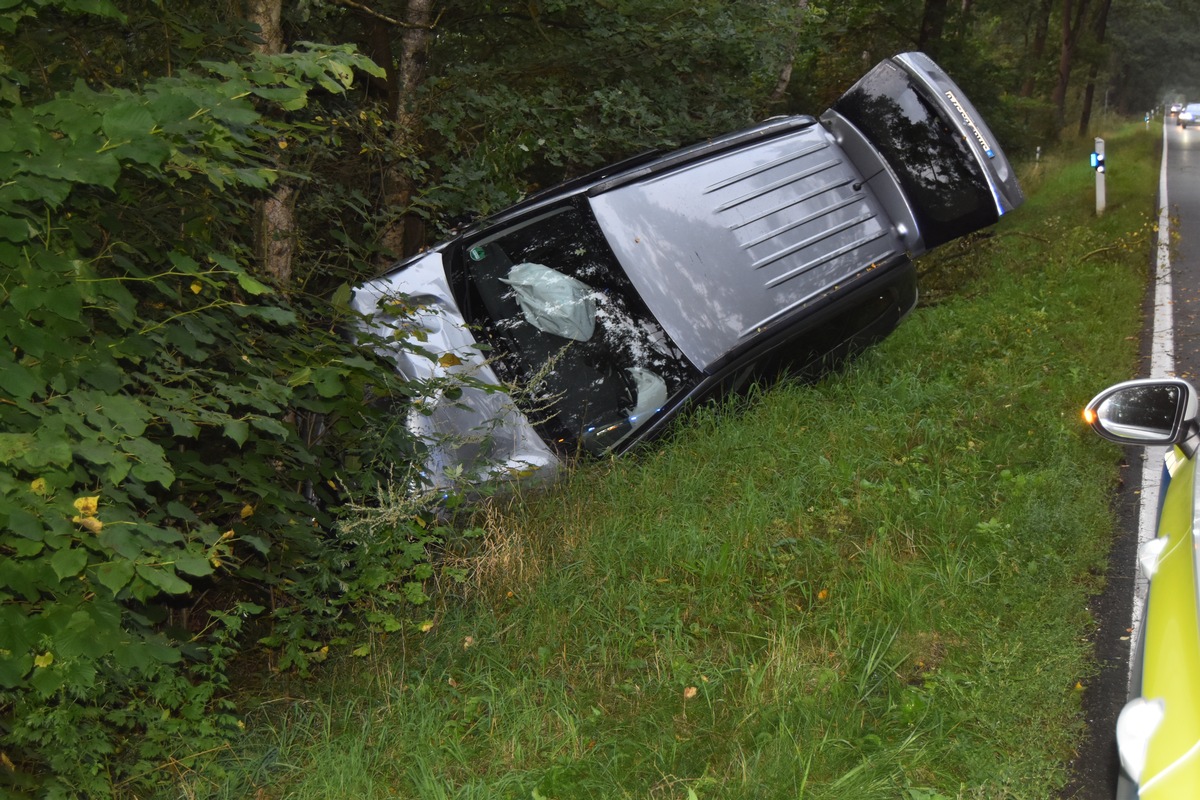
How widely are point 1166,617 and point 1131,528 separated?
3.70 meters

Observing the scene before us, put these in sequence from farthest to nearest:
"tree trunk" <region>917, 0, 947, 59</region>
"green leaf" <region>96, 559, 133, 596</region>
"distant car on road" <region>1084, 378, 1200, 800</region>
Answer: "tree trunk" <region>917, 0, 947, 59</region>, "green leaf" <region>96, 559, 133, 596</region>, "distant car on road" <region>1084, 378, 1200, 800</region>

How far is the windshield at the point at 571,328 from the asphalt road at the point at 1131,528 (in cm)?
230

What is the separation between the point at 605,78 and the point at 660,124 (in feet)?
1.86

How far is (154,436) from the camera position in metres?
3.83

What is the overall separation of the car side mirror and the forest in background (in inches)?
93.2

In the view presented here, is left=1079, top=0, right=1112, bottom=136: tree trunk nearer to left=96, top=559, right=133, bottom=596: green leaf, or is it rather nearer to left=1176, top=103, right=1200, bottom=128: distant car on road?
left=1176, top=103, right=1200, bottom=128: distant car on road

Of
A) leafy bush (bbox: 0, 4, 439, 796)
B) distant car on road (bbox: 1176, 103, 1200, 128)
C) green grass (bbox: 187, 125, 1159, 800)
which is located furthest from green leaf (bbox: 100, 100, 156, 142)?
distant car on road (bbox: 1176, 103, 1200, 128)

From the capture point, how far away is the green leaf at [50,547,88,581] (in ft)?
8.63

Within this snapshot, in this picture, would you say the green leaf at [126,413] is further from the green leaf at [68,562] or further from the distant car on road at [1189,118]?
the distant car on road at [1189,118]

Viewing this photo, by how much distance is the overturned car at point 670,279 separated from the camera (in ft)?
17.4

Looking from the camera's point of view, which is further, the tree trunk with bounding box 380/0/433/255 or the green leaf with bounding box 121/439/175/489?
the tree trunk with bounding box 380/0/433/255

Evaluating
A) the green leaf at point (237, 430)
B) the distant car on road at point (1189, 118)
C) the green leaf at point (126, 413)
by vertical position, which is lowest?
the distant car on road at point (1189, 118)

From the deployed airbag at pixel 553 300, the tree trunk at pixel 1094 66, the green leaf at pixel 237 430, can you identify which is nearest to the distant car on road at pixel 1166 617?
the green leaf at pixel 237 430

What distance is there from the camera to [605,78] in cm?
823
